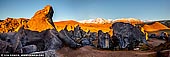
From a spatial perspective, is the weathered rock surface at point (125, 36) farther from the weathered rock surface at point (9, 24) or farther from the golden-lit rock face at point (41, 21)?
the weathered rock surface at point (9, 24)

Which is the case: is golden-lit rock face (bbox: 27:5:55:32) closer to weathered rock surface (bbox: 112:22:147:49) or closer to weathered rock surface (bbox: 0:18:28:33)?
weathered rock surface (bbox: 112:22:147:49)

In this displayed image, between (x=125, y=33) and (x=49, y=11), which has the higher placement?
(x=49, y=11)

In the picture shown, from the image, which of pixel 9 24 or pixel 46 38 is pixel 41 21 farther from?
pixel 9 24

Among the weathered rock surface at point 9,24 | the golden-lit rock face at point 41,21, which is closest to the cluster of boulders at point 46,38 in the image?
the golden-lit rock face at point 41,21

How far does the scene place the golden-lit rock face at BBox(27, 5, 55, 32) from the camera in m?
13.0

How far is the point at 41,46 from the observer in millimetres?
11609

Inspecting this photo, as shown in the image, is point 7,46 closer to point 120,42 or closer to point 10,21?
point 120,42

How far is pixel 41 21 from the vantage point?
13141mm

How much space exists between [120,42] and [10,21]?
10.6 m

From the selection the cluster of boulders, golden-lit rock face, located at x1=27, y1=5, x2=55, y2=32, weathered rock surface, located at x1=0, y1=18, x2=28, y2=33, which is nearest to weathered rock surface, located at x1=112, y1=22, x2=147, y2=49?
the cluster of boulders

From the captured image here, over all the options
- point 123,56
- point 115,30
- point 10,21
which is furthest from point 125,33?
point 10,21

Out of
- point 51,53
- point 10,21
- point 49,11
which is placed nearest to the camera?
point 51,53

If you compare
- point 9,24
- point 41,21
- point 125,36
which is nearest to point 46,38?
point 41,21

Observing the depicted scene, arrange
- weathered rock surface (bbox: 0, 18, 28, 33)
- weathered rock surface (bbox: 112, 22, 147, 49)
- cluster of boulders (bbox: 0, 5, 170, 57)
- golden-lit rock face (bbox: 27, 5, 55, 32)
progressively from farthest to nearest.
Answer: weathered rock surface (bbox: 0, 18, 28, 33) < weathered rock surface (bbox: 112, 22, 147, 49) < golden-lit rock face (bbox: 27, 5, 55, 32) < cluster of boulders (bbox: 0, 5, 170, 57)
